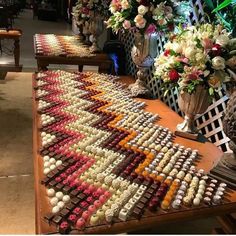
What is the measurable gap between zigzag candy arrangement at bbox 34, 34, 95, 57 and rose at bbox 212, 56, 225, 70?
2.15m

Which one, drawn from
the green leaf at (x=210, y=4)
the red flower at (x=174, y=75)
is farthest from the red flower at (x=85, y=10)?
the red flower at (x=174, y=75)

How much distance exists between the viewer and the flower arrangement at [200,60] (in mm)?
1649

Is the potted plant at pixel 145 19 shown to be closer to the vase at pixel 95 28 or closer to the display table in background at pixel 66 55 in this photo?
the display table in background at pixel 66 55

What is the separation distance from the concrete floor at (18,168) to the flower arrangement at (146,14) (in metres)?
1.41

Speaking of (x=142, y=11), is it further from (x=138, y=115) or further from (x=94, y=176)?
(x=94, y=176)

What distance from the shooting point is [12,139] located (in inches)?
142

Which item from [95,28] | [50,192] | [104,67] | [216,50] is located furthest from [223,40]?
[95,28]

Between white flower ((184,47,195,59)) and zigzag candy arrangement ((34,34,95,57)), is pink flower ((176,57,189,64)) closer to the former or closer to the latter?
white flower ((184,47,195,59))

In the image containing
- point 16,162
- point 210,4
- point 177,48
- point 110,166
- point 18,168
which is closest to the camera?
point 110,166

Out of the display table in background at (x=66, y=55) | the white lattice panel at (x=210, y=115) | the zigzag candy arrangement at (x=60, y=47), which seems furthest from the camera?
the zigzag candy arrangement at (x=60, y=47)

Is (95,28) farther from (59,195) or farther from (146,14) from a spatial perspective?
(59,195)

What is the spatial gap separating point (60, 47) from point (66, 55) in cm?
38

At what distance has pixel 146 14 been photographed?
2322mm

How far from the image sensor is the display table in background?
343 centimetres
